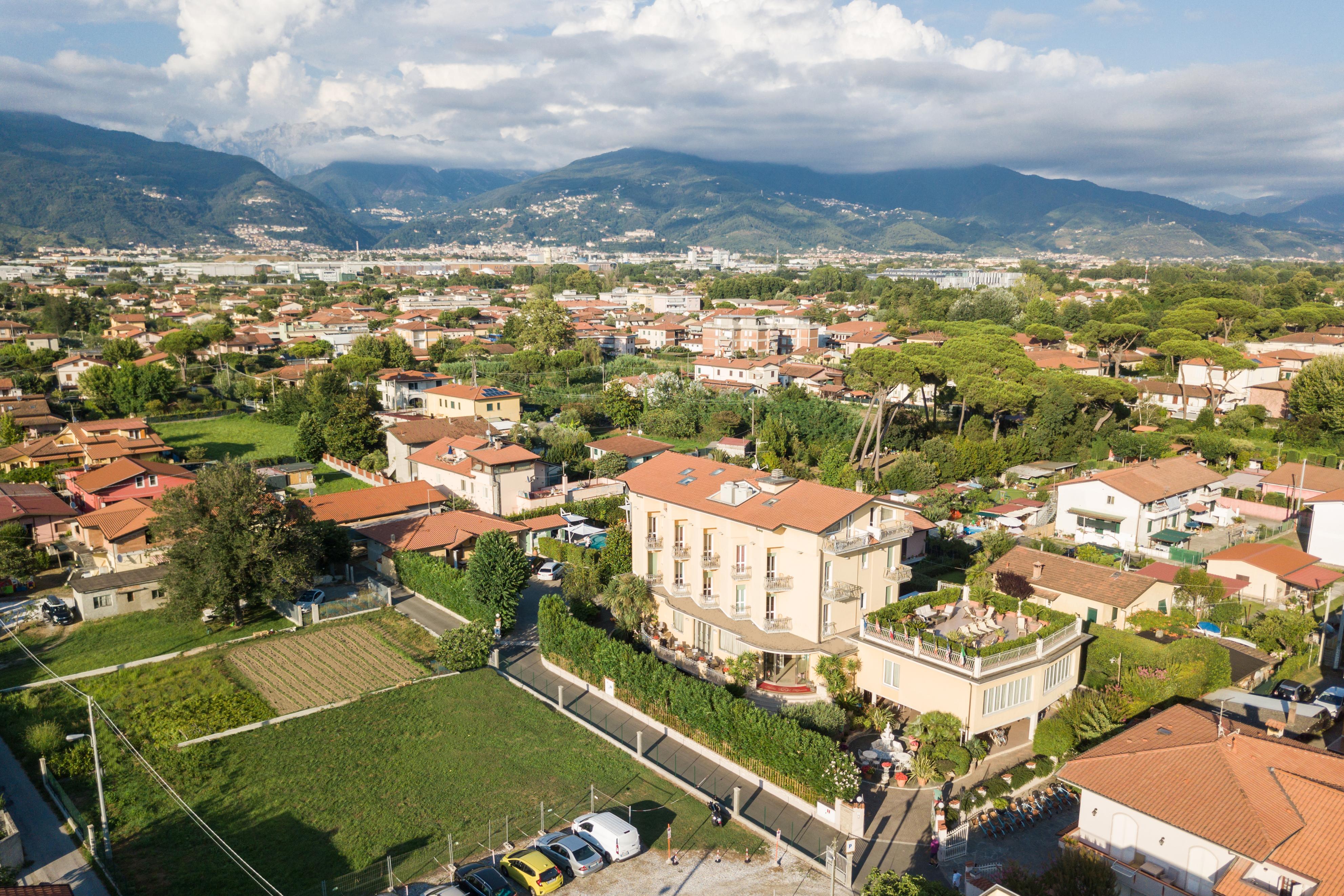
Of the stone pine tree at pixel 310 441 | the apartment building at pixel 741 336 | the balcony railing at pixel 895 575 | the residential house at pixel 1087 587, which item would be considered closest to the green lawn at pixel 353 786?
the balcony railing at pixel 895 575

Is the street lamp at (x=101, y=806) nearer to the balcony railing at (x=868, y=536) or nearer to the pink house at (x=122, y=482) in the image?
the balcony railing at (x=868, y=536)

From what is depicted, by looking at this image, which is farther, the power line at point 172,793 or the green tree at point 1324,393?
the green tree at point 1324,393

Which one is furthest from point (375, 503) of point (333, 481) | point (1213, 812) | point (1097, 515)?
point (1097, 515)

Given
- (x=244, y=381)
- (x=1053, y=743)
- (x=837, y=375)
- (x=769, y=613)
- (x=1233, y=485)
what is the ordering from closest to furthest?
(x=1053, y=743) → (x=769, y=613) → (x=1233, y=485) → (x=244, y=381) → (x=837, y=375)

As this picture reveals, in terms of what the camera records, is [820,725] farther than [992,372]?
No

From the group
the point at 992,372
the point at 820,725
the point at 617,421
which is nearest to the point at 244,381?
the point at 617,421

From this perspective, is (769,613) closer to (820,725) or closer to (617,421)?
(820,725)
